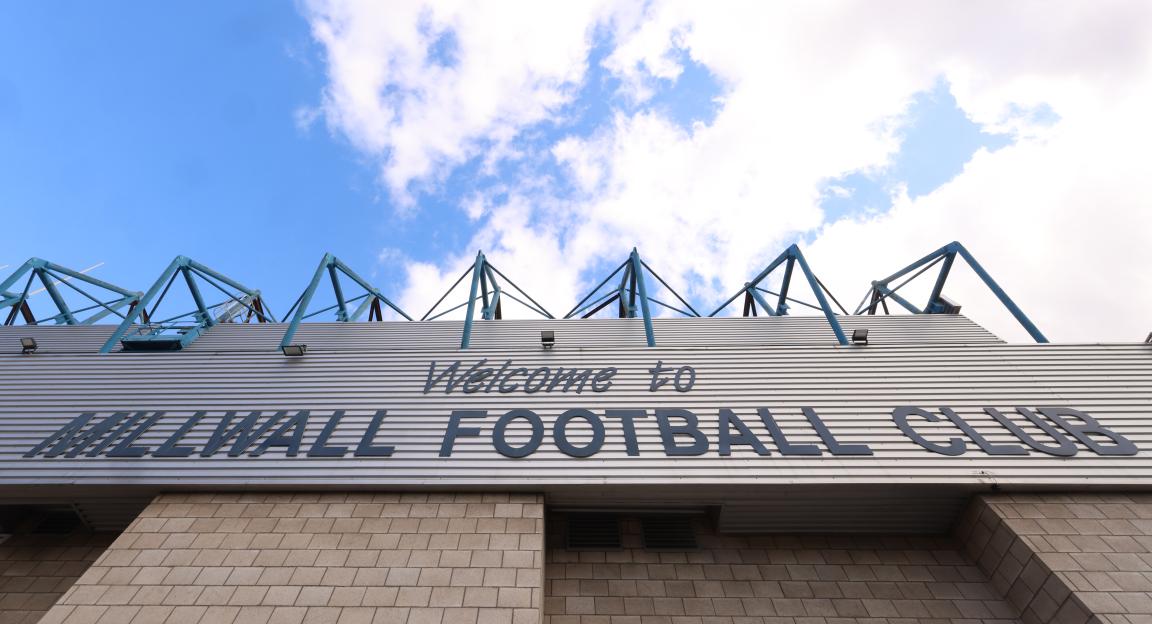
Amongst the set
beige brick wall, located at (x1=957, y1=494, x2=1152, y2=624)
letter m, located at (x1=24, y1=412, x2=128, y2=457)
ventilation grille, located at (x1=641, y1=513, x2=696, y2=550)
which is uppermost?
letter m, located at (x1=24, y1=412, x2=128, y2=457)

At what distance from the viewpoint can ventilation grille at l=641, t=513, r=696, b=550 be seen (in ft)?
26.5

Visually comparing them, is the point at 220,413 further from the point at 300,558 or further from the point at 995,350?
the point at 995,350

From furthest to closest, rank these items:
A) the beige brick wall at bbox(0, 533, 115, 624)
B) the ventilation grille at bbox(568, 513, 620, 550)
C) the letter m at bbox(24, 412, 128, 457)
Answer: the letter m at bbox(24, 412, 128, 457), the ventilation grille at bbox(568, 513, 620, 550), the beige brick wall at bbox(0, 533, 115, 624)

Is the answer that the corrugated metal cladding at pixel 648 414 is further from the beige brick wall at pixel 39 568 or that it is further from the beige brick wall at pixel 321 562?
the beige brick wall at pixel 39 568

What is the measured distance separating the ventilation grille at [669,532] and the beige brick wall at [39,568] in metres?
8.22

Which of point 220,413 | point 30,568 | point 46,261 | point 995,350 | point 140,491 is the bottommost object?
point 30,568

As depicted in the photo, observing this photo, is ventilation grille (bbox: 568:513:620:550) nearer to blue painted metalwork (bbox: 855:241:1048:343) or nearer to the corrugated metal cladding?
the corrugated metal cladding

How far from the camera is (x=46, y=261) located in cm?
1716

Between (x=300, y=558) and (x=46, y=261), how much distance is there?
1726 cm

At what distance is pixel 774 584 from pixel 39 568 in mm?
10485

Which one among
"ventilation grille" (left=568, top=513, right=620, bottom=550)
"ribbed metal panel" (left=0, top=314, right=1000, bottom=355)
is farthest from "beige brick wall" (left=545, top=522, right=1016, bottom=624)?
"ribbed metal panel" (left=0, top=314, right=1000, bottom=355)

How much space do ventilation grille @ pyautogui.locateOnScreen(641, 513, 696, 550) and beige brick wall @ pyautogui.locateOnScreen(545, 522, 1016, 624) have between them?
14cm

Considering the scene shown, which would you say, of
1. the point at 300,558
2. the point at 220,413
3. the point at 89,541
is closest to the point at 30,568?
the point at 89,541

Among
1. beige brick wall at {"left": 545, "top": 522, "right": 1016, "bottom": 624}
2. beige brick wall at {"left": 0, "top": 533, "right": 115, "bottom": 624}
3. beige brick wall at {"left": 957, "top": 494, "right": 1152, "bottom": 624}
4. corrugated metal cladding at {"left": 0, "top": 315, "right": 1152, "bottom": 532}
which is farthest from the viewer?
corrugated metal cladding at {"left": 0, "top": 315, "right": 1152, "bottom": 532}
